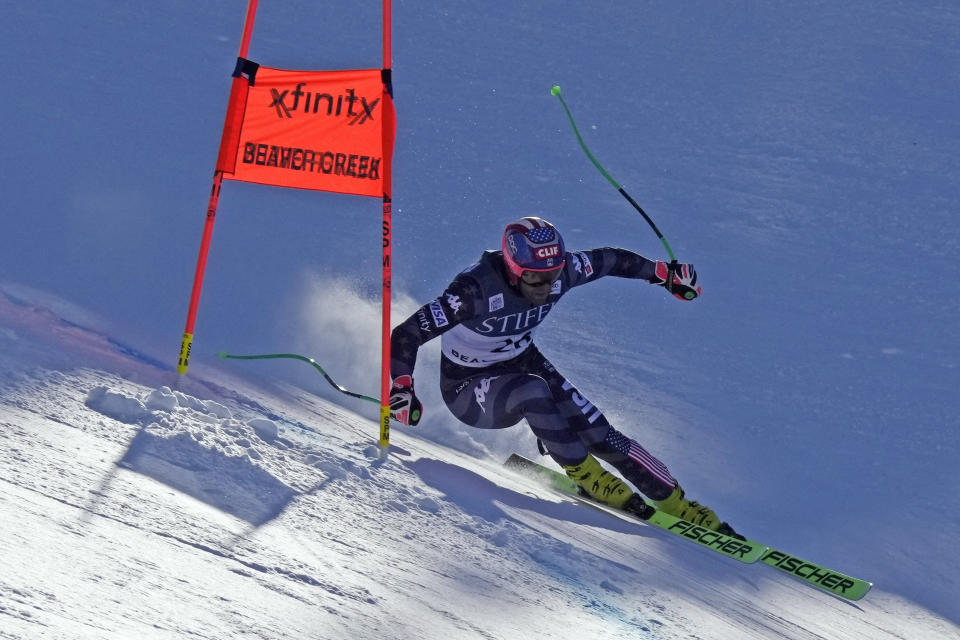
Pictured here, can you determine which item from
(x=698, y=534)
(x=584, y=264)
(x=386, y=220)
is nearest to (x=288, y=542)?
(x=386, y=220)

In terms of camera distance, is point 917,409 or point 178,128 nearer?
point 917,409

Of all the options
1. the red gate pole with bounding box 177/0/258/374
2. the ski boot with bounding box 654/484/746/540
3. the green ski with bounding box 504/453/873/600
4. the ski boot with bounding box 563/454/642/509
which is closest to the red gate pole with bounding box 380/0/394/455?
the red gate pole with bounding box 177/0/258/374

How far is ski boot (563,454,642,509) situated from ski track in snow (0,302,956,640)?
246mm

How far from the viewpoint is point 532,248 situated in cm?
559

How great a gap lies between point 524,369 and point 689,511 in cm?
112

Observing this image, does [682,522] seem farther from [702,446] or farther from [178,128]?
[178,128]

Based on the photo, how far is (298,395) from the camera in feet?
19.9

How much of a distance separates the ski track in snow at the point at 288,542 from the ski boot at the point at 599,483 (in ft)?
0.81

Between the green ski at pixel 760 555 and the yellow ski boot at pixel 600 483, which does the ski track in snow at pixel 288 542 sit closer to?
the green ski at pixel 760 555

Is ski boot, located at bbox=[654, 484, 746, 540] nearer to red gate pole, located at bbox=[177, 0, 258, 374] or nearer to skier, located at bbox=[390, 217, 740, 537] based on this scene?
skier, located at bbox=[390, 217, 740, 537]

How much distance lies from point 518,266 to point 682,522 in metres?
1.48

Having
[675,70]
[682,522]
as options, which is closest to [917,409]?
[682,522]

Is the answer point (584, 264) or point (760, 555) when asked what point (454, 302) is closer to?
point (584, 264)

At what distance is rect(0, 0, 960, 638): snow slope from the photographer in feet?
12.0
